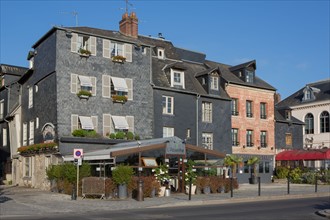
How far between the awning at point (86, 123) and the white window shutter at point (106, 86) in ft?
7.05

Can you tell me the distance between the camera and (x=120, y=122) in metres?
32.2

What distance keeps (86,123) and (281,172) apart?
68.0 ft

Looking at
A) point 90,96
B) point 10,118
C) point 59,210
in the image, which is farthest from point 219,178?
point 10,118

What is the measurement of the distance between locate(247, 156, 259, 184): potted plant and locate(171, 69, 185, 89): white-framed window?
9.61 meters

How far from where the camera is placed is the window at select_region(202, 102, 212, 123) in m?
37.4

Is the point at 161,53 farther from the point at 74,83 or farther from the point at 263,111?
the point at 263,111

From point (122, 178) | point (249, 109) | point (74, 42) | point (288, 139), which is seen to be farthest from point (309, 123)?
point (122, 178)

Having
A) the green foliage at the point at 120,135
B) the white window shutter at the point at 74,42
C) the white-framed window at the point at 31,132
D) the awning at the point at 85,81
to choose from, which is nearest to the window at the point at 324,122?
the green foliage at the point at 120,135

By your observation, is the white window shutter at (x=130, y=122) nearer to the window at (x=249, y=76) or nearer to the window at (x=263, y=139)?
the window at (x=249, y=76)

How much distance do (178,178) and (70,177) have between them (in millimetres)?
6083

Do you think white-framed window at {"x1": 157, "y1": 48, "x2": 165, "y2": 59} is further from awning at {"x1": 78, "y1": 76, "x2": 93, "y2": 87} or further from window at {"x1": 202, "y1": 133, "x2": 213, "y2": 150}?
awning at {"x1": 78, "y1": 76, "x2": 93, "y2": 87}

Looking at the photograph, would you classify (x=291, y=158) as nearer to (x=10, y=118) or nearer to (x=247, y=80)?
(x=247, y=80)

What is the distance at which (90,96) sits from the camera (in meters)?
31.2

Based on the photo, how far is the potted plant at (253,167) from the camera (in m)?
40.2
